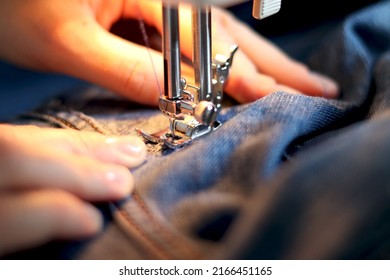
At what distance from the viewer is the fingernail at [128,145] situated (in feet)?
1.55

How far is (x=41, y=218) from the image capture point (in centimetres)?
41

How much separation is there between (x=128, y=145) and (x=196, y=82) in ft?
0.28

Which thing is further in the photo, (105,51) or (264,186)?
(105,51)

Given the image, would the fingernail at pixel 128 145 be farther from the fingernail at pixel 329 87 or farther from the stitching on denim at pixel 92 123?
the fingernail at pixel 329 87

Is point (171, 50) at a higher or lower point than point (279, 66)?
higher

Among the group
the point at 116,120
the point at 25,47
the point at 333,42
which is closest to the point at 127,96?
the point at 116,120

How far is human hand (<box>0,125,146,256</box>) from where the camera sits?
1.34ft

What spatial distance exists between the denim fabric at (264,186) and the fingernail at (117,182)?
0.01 metres

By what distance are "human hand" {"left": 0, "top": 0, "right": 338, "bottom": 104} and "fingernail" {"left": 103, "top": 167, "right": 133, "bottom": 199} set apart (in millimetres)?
175

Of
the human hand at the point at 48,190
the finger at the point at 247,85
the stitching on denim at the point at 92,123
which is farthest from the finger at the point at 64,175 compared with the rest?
the finger at the point at 247,85

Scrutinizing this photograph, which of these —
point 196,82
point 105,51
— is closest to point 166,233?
point 196,82

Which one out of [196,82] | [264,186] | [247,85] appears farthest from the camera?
[247,85]

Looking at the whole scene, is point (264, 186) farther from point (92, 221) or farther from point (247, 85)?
point (247, 85)
